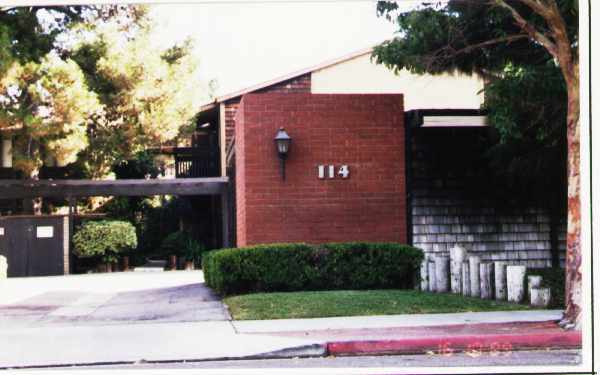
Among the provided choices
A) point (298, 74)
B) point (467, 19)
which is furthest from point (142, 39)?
point (467, 19)

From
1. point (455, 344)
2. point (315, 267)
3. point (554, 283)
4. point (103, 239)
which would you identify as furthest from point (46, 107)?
point (455, 344)

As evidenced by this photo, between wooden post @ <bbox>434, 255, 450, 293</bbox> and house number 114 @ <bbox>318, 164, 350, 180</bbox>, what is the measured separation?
249 centimetres

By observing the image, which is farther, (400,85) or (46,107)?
(46,107)

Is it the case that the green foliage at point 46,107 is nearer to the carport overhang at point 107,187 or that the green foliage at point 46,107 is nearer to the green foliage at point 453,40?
the carport overhang at point 107,187

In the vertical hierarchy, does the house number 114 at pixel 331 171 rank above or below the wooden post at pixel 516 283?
above

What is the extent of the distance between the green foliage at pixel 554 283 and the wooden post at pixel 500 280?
575 millimetres

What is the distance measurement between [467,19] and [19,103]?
15361 mm

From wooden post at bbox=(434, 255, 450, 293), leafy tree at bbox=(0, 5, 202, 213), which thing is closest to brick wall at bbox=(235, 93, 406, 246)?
wooden post at bbox=(434, 255, 450, 293)

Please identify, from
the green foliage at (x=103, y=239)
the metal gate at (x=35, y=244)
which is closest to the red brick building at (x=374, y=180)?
the green foliage at (x=103, y=239)

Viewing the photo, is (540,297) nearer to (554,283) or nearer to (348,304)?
(554,283)

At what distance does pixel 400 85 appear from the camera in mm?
22312

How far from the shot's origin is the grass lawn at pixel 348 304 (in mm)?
10617

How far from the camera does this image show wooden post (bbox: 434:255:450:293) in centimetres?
1284

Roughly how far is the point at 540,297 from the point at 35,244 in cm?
1874
